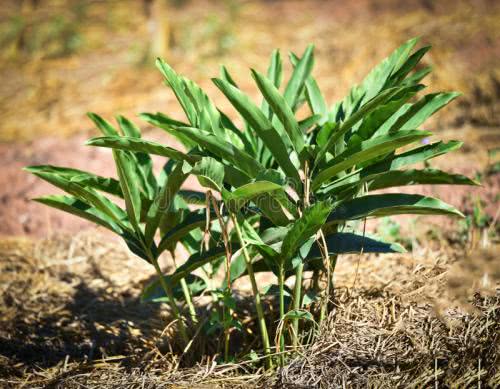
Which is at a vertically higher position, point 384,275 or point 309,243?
point 309,243

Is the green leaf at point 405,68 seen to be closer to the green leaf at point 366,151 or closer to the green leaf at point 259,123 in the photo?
the green leaf at point 366,151

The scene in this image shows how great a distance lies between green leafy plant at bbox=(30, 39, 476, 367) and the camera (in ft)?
3.85

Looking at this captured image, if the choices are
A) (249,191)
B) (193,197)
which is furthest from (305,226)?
(193,197)

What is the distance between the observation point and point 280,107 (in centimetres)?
118

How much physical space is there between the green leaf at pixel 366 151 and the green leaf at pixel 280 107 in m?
0.09

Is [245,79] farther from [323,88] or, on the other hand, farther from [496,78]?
[496,78]

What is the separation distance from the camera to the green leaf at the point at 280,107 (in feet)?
3.70

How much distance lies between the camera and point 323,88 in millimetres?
4277

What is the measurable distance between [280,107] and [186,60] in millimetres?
4289

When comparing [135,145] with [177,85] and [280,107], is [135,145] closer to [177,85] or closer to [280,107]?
[177,85]

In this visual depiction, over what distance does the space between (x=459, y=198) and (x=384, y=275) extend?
0.80 meters

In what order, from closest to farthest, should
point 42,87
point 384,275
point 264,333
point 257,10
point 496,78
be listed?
point 264,333 → point 384,275 → point 496,78 → point 42,87 → point 257,10

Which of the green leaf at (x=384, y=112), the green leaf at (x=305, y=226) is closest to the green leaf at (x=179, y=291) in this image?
the green leaf at (x=305, y=226)

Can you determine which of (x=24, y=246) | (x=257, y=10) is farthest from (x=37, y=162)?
(x=257, y=10)
